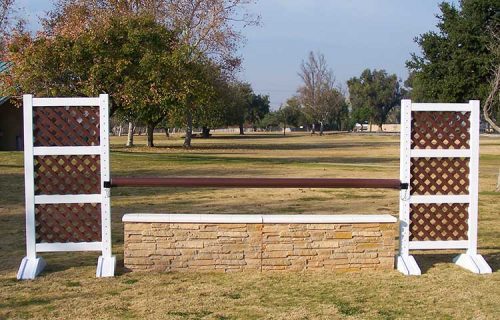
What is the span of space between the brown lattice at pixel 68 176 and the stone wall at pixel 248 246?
0.76 m

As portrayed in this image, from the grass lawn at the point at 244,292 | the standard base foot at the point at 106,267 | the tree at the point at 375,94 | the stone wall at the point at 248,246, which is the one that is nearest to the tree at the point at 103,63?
the grass lawn at the point at 244,292

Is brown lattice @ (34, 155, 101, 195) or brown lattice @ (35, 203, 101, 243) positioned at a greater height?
brown lattice @ (34, 155, 101, 195)

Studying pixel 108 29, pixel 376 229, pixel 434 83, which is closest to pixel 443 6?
pixel 434 83

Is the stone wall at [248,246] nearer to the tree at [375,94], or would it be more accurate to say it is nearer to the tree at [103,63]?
the tree at [103,63]

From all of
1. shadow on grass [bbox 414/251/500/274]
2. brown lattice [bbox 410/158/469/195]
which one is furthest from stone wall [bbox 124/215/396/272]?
shadow on grass [bbox 414/251/500/274]

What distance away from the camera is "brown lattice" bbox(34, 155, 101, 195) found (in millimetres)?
7156

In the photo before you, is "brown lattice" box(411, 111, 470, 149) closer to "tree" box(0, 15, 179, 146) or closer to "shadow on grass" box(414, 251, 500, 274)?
"shadow on grass" box(414, 251, 500, 274)

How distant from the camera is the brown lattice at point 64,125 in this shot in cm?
714

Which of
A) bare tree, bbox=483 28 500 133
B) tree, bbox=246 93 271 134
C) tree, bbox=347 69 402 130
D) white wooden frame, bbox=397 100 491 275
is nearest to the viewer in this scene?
white wooden frame, bbox=397 100 491 275

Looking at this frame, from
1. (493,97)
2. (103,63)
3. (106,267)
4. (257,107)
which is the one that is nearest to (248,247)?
(106,267)

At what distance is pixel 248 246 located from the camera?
7066 millimetres

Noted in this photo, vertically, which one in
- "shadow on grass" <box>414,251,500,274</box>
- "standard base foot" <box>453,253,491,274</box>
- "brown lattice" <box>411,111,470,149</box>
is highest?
"brown lattice" <box>411,111,470,149</box>

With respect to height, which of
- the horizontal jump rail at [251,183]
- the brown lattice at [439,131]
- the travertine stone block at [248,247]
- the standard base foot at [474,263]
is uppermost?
the brown lattice at [439,131]

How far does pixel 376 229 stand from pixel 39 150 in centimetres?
427
